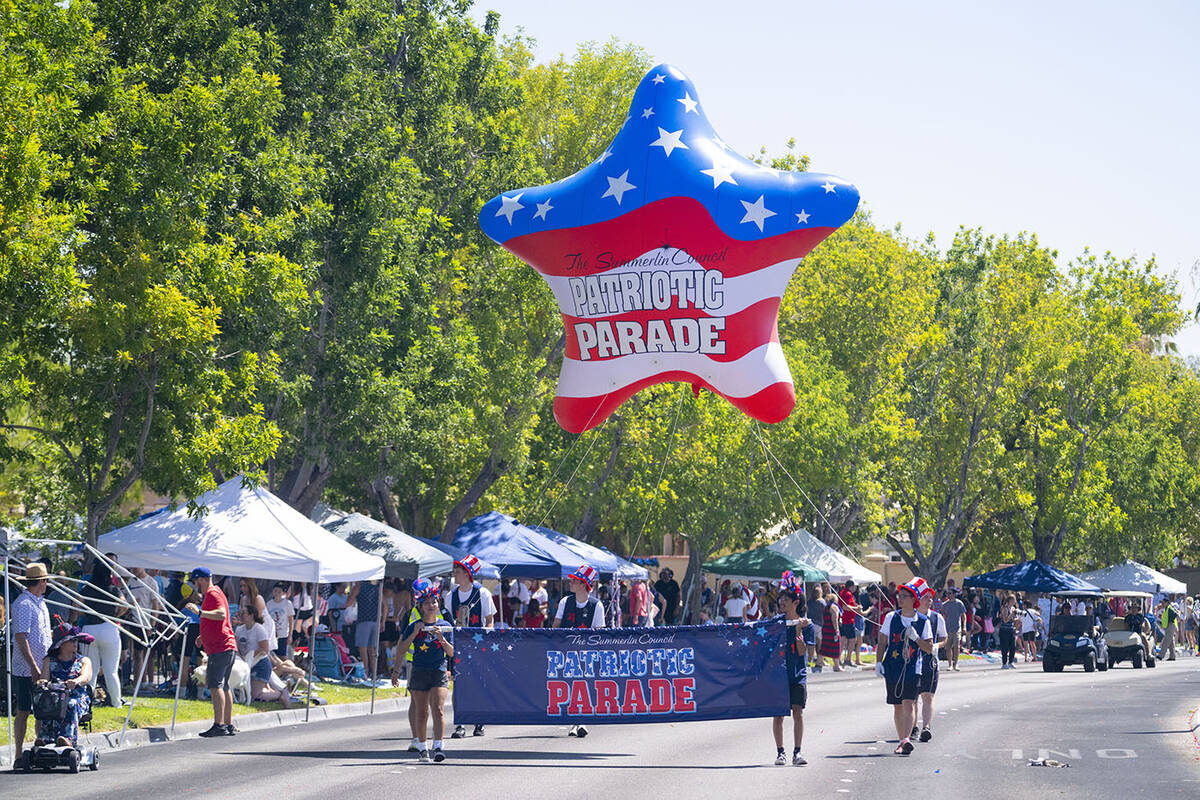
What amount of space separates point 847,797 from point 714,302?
837 centimetres

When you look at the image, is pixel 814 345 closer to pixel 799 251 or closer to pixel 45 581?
pixel 799 251

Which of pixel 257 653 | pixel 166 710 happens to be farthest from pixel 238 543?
pixel 166 710

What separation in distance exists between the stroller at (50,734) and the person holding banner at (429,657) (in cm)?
317

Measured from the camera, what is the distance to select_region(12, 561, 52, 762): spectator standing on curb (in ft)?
43.4

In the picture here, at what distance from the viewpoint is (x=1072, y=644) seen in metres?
37.5

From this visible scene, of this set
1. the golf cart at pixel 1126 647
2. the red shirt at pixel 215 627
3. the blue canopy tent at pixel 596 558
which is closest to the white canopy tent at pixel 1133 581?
the golf cart at pixel 1126 647

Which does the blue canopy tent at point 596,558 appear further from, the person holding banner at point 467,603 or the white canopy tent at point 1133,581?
the white canopy tent at point 1133,581

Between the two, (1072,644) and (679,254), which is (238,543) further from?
(1072,644)

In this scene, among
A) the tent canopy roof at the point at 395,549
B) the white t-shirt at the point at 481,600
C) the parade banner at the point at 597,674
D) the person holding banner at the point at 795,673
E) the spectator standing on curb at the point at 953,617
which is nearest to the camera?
the person holding banner at the point at 795,673

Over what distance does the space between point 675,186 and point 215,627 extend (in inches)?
A: 321

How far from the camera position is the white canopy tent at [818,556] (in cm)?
3975

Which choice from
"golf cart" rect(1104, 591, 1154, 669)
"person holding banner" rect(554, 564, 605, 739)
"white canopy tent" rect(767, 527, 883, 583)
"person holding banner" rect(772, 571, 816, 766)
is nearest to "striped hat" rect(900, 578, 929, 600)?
"person holding banner" rect(772, 571, 816, 766)

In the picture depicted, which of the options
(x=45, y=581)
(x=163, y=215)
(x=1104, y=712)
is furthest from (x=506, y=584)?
(x=45, y=581)

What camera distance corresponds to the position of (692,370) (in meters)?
19.5
